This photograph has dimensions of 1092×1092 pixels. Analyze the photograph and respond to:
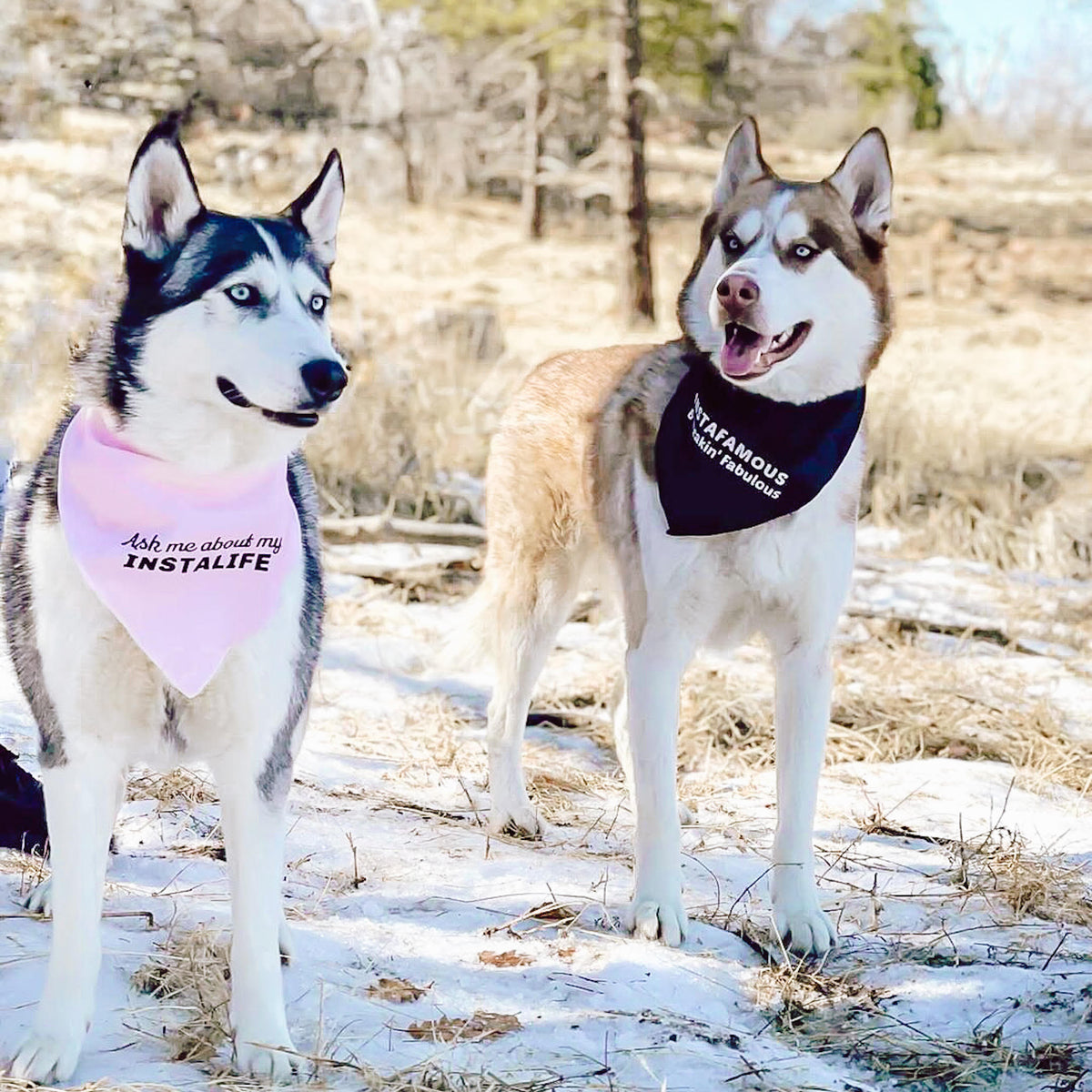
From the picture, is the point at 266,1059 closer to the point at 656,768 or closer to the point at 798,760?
the point at 656,768

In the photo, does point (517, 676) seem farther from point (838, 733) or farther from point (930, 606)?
point (930, 606)

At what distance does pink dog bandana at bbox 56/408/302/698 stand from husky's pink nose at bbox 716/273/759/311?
1.12 metres

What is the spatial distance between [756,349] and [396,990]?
5.37 feet

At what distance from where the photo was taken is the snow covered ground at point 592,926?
2619 millimetres

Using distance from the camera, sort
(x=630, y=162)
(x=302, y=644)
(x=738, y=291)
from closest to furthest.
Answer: (x=302, y=644)
(x=738, y=291)
(x=630, y=162)

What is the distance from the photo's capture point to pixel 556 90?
50.1ft

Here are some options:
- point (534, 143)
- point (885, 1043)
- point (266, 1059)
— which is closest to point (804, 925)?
point (885, 1043)

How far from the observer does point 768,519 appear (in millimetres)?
3303

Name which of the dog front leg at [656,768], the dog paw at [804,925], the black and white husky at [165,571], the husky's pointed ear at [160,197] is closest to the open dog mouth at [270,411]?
the black and white husky at [165,571]

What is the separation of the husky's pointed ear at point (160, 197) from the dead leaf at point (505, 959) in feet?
5.29

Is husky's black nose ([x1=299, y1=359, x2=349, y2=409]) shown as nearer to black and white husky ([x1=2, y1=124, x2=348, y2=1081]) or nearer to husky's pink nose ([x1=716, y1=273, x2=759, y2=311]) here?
black and white husky ([x1=2, y1=124, x2=348, y2=1081])

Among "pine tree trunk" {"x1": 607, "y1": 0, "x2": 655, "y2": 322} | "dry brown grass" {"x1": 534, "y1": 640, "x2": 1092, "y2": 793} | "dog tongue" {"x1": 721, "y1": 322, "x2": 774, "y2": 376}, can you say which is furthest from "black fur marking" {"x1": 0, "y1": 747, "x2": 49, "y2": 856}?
"pine tree trunk" {"x1": 607, "y1": 0, "x2": 655, "y2": 322}

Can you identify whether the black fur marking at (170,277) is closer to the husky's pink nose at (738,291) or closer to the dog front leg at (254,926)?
the dog front leg at (254,926)

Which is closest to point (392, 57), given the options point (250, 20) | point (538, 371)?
point (250, 20)
